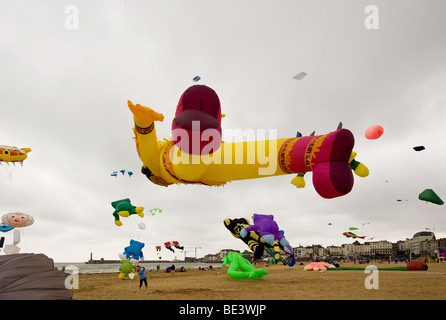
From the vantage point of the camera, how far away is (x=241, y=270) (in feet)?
53.9

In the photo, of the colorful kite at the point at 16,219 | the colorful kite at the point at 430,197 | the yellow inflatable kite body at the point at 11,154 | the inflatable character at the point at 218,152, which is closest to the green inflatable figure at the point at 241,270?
the colorful kite at the point at 16,219

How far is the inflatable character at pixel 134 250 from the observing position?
1672cm

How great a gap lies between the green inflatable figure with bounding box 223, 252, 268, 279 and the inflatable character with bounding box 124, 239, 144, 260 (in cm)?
524

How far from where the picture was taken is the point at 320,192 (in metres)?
3.51

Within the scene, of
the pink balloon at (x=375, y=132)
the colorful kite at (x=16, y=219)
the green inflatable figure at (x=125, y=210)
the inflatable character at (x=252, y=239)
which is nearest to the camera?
the pink balloon at (x=375, y=132)

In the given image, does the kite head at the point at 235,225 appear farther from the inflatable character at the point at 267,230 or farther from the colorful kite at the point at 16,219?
the colorful kite at the point at 16,219

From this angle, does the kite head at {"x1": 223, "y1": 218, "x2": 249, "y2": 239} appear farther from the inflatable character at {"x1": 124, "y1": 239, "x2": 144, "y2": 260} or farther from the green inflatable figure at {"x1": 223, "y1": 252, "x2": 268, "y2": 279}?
the inflatable character at {"x1": 124, "y1": 239, "x2": 144, "y2": 260}

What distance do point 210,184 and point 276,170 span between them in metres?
1.00

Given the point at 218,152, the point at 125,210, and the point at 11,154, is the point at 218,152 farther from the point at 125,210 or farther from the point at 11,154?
the point at 11,154

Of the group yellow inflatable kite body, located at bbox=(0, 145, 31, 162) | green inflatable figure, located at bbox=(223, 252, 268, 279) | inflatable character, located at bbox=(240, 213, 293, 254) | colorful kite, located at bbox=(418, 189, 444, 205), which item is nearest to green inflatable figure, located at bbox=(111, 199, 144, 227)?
yellow inflatable kite body, located at bbox=(0, 145, 31, 162)

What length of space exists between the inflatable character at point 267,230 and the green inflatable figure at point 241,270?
1864mm

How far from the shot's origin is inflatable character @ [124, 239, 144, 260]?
54.9 feet
